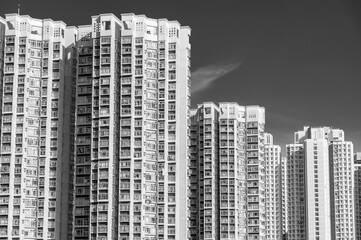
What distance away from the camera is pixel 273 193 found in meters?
61.8

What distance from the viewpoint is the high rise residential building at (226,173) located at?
41.8 m

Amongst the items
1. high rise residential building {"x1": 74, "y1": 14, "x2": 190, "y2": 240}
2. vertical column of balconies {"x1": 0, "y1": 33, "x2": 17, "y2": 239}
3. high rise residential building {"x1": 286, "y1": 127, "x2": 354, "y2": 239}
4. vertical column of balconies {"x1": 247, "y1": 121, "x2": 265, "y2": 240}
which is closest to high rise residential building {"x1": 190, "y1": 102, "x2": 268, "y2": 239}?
vertical column of balconies {"x1": 247, "y1": 121, "x2": 265, "y2": 240}

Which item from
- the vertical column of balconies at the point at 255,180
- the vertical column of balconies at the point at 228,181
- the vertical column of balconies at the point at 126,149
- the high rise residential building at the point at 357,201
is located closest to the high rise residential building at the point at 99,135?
the vertical column of balconies at the point at 126,149

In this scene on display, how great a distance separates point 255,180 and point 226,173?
188 cm

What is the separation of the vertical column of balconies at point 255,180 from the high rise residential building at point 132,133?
30.7ft

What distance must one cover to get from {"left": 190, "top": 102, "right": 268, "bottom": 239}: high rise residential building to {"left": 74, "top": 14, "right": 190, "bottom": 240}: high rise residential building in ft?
26.2

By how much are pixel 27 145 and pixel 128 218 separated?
538 cm

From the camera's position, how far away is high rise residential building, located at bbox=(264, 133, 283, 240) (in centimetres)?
6172

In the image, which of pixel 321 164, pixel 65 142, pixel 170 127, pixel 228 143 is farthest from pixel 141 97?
pixel 321 164

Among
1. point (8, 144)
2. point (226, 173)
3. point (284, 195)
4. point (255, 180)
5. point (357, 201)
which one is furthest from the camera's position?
point (284, 195)

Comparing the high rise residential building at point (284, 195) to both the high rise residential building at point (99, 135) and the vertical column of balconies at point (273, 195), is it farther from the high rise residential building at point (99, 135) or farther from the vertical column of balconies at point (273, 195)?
the high rise residential building at point (99, 135)

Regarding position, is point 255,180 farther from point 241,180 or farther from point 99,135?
point 99,135

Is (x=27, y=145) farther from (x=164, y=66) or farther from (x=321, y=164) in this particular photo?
(x=321, y=164)

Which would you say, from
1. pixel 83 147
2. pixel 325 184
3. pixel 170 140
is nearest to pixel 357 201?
pixel 325 184
